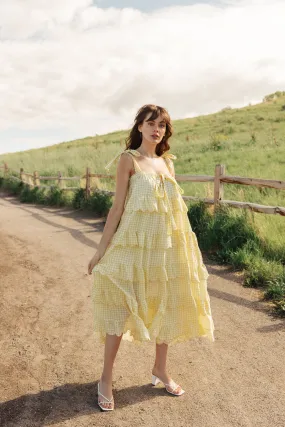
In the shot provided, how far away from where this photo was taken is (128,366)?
372 centimetres

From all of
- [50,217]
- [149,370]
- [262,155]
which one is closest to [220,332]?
[149,370]

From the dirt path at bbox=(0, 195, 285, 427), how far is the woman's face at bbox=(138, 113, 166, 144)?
5.82 ft

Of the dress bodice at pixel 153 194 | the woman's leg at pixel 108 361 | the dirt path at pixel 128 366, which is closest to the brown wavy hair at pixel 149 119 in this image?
the dress bodice at pixel 153 194

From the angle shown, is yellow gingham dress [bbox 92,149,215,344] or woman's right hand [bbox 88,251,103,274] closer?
yellow gingham dress [bbox 92,149,215,344]

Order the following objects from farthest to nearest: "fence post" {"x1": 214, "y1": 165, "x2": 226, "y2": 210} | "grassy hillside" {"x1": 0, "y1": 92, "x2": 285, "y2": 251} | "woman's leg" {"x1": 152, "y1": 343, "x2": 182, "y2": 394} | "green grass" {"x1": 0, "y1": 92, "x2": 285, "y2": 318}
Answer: "grassy hillside" {"x1": 0, "y1": 92, "x2": 285, "y2": 251}, "fence post" {"x1": 214, "y1": 165, "x2": 226, "y2": 210}, "green grass" {"x1": 0, "y1": 92, "x2": 285, "y2": 318}, "woman's leg" {"x1": 152, "y1": 343, "x2": 182, "y2": 394}

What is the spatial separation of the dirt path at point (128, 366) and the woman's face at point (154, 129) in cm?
177

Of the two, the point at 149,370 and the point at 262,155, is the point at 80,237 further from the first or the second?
the point at 262,155

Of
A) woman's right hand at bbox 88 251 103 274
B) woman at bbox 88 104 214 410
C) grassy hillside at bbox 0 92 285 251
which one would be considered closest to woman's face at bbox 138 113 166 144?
woman at bbox 88 104 214 410

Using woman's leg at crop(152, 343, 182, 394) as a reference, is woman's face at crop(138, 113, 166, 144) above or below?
above

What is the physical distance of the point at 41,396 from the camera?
329 centimetres

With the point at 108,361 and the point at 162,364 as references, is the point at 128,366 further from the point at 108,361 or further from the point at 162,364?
the point at 108,361

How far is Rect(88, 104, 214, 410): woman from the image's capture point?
9.76 feet

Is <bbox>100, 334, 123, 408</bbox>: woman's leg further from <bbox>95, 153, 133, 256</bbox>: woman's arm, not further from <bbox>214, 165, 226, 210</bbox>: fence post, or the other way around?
<bbox>214, 165, 226, 210</bbox>: fence post

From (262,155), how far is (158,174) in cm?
1241
